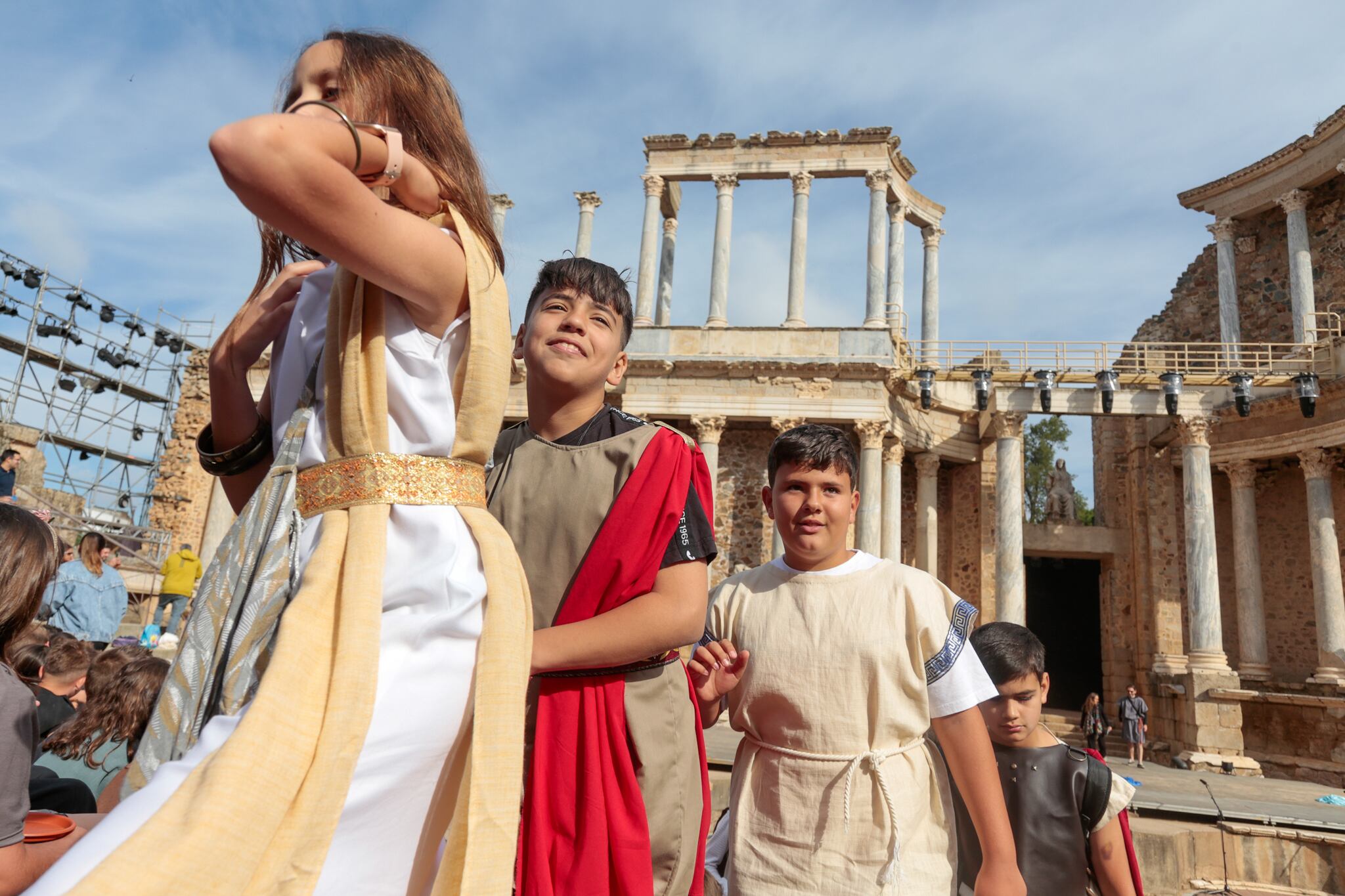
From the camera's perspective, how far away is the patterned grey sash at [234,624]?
1.17m

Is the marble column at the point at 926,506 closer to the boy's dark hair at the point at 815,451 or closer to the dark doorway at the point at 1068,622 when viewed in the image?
the dark doorway at the point at 1068,622

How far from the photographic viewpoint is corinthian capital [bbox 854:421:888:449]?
16.4 metres

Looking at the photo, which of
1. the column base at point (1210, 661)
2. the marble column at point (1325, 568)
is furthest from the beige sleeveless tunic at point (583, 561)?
the marble column at point (1325, 568)

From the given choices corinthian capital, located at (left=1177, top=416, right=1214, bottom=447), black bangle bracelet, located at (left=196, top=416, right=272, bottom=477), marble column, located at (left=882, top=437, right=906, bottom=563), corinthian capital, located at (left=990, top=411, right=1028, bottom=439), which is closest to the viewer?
black bangle bracelet, located at (left=196, top=416, right=272, bottom=477)

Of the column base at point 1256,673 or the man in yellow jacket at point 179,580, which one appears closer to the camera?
the man in yellow jacket at point 179,580

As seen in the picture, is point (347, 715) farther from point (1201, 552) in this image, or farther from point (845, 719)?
point (1201, 552)

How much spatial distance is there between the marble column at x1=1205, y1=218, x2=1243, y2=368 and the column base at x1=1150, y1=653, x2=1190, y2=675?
681cm

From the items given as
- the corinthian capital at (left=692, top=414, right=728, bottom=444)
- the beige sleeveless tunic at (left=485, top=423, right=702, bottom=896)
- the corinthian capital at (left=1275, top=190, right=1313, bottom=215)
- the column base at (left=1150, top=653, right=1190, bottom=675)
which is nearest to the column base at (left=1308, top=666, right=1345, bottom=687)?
the column base at (left=1150, top=653, right=1190, bottom=675)

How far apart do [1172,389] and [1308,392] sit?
2156mm

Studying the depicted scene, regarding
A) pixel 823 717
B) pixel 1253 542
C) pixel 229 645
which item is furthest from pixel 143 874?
pixel 1253 542

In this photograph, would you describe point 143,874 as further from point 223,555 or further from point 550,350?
point 550,350

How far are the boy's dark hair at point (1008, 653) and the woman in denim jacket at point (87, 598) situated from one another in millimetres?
6524

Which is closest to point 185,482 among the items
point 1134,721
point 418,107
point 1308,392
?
point 1134,721

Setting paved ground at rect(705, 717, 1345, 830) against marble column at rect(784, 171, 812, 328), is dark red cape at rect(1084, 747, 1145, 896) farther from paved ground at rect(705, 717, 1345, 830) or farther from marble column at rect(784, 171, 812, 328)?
marble column at rect(784, 171, 812, 328)
